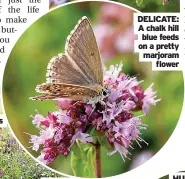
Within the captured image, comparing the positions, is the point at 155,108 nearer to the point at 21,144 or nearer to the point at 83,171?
the point at 83,171

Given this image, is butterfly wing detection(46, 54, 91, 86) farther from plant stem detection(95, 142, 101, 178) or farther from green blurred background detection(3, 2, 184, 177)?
plant stem detection(95, 142, 101, 178)

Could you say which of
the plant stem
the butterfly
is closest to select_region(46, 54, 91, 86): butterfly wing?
the butterfly

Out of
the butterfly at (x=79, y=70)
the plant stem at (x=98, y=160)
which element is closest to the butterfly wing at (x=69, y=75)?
the butterfly at (x=79, y=70)

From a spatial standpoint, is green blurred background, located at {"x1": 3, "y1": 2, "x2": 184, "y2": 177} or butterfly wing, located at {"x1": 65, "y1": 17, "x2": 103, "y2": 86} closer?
butterfly wing, located at {"x1": 65, "y1": 17, "x2": 103, "y2": 86}

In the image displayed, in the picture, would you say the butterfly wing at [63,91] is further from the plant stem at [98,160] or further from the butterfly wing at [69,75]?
the plant stem at [98,160]

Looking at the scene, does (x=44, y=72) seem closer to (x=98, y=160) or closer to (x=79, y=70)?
(x=79, y=70)
